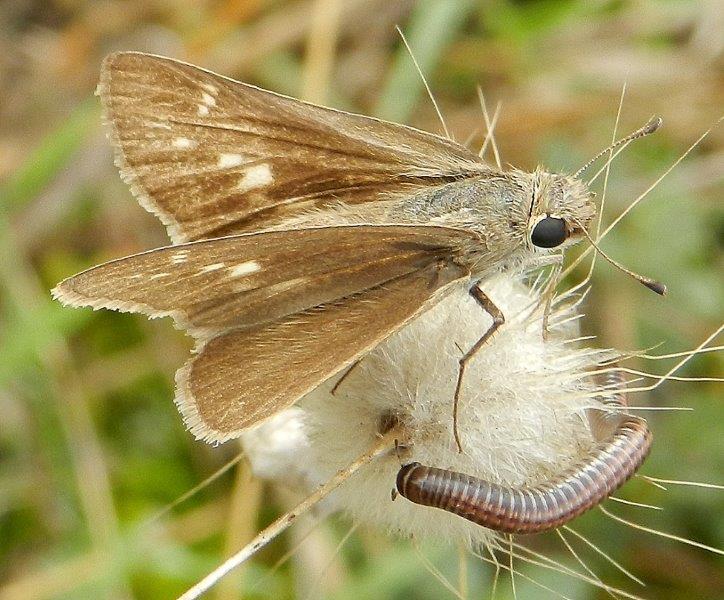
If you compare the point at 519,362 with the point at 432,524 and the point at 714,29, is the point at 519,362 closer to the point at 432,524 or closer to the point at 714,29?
the point at 432,524

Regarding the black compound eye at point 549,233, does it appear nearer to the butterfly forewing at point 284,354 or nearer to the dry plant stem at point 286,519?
the butterfly forewing at point 284,354

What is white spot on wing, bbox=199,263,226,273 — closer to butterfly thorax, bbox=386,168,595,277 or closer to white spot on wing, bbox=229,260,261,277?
white spot on wing, bbox=229,260,261,277

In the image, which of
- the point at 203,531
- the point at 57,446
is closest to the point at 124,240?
the point at 57,446

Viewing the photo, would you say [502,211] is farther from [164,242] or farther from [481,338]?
[164,242]

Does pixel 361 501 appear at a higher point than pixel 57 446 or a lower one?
lower

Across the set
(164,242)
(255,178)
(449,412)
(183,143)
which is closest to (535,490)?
(449,412)

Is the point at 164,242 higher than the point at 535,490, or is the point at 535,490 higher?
the point at 164,242
